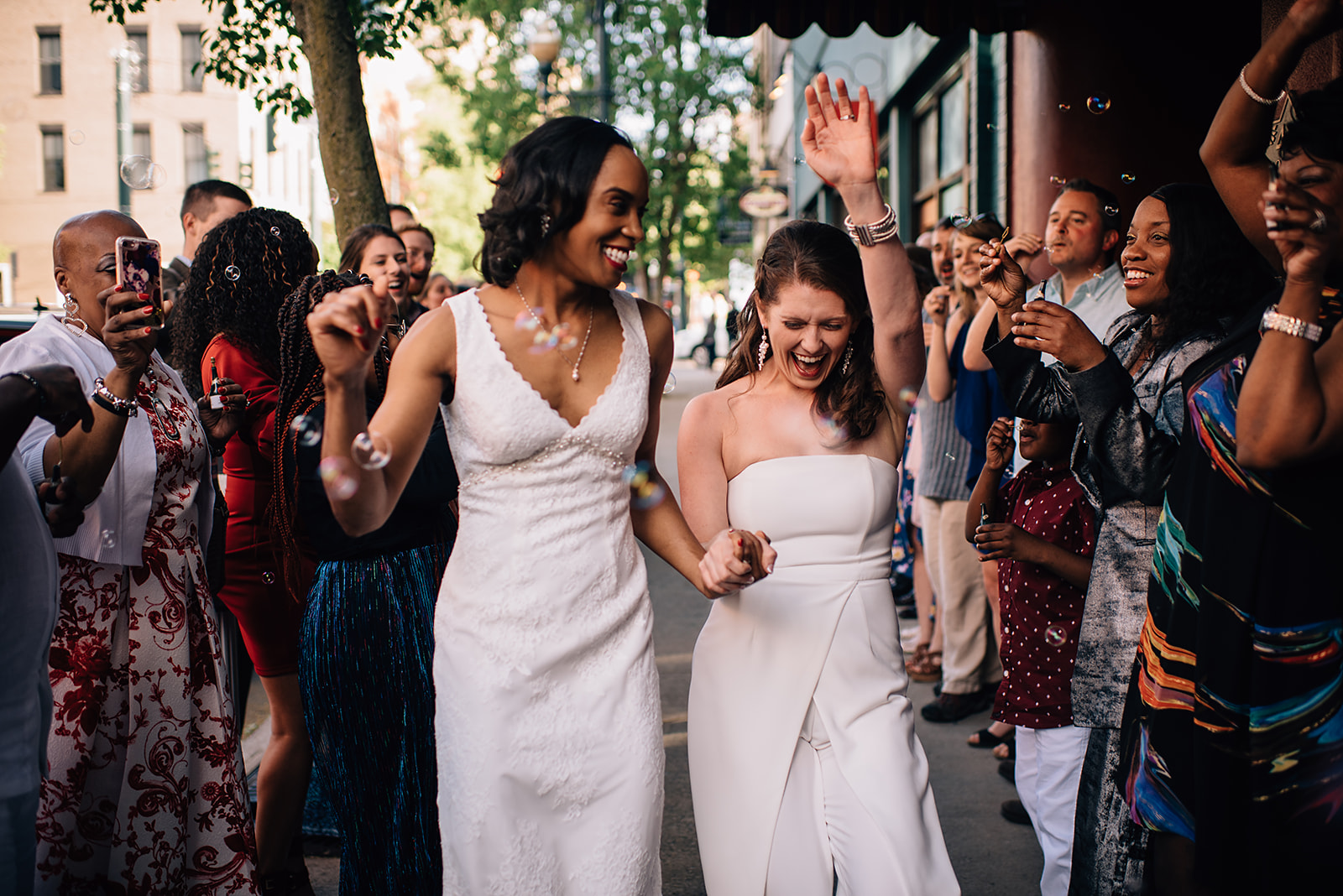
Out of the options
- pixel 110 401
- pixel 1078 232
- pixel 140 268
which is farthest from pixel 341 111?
pixel 1078 232

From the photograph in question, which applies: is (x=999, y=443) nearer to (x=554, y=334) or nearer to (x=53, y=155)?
(x=554, y=334)

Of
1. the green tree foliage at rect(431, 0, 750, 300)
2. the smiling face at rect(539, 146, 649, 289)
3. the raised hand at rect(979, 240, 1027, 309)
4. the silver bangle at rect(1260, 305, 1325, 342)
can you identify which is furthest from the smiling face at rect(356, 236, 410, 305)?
the green tree foliage at rect(431, 0, 750, 300)

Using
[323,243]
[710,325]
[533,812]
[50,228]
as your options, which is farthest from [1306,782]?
[323,243]

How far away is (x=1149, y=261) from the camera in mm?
2934

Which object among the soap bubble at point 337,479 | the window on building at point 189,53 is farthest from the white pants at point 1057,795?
the window on building at point 189,53

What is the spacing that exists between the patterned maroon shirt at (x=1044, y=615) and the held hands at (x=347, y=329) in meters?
2.34

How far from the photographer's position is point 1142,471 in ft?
8.70

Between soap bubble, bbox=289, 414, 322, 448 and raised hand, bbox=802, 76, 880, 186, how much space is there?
53.4 inches

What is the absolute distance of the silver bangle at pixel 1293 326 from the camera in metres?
1.88

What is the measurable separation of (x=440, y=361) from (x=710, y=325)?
3290 cm

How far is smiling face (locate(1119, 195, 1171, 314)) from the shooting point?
9.55ft

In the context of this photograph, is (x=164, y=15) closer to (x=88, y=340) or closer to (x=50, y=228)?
(x=50, y=228)

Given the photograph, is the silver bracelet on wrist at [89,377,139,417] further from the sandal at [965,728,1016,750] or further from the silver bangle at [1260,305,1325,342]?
the sandal at [965,728,1016,750]

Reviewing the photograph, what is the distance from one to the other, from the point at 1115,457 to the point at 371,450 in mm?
1769
